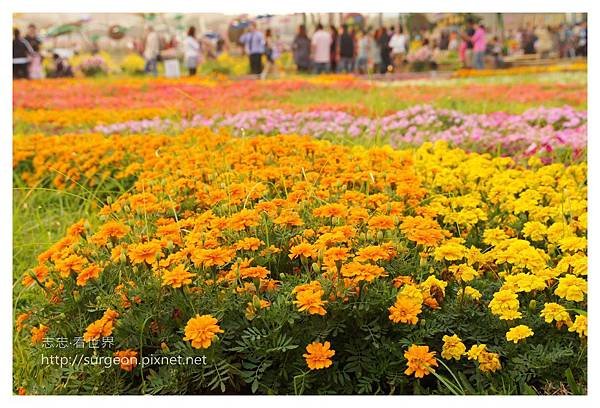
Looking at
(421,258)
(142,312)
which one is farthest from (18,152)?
(421,258)

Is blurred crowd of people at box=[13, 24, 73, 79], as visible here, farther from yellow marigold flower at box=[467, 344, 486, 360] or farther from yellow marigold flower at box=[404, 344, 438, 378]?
yellow marigold flower at box=[467, 344, 486, 360]

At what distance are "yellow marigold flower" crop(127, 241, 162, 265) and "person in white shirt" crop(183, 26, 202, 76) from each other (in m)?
1.17

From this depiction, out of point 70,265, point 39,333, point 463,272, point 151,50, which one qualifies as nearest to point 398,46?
point 151,50

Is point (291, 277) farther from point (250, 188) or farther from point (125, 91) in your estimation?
point (125, 91)

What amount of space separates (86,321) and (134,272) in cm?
23

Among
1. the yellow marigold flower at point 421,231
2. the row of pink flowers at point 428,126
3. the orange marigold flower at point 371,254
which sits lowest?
the orange marigold flower at point 371,254

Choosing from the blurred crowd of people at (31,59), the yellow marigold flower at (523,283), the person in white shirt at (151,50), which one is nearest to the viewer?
the yellow marigold flower at (523,283)

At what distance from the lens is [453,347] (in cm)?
234

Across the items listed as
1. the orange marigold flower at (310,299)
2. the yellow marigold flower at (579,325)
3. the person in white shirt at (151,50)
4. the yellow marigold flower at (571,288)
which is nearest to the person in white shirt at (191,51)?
the person in white shirt at (151,50)

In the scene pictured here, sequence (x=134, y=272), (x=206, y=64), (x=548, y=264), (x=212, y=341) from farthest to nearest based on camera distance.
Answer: (x=206, y=64), (x=548, y=264), (x=134, y=272), (x=212, y=341)

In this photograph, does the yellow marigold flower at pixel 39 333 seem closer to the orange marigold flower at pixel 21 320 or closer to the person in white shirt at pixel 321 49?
the orange marigold flower at pixel 21 320

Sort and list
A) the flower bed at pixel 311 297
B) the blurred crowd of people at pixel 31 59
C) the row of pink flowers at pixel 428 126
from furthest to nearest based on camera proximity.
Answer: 1. the row of pink flowers at pixel 428 126
2. the blurred crowd of people at pixel 31 59
3. the flower bed at pixel 311 297

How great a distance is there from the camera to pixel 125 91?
Result: 3.78 metres

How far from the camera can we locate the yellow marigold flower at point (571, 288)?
8.02 feet
